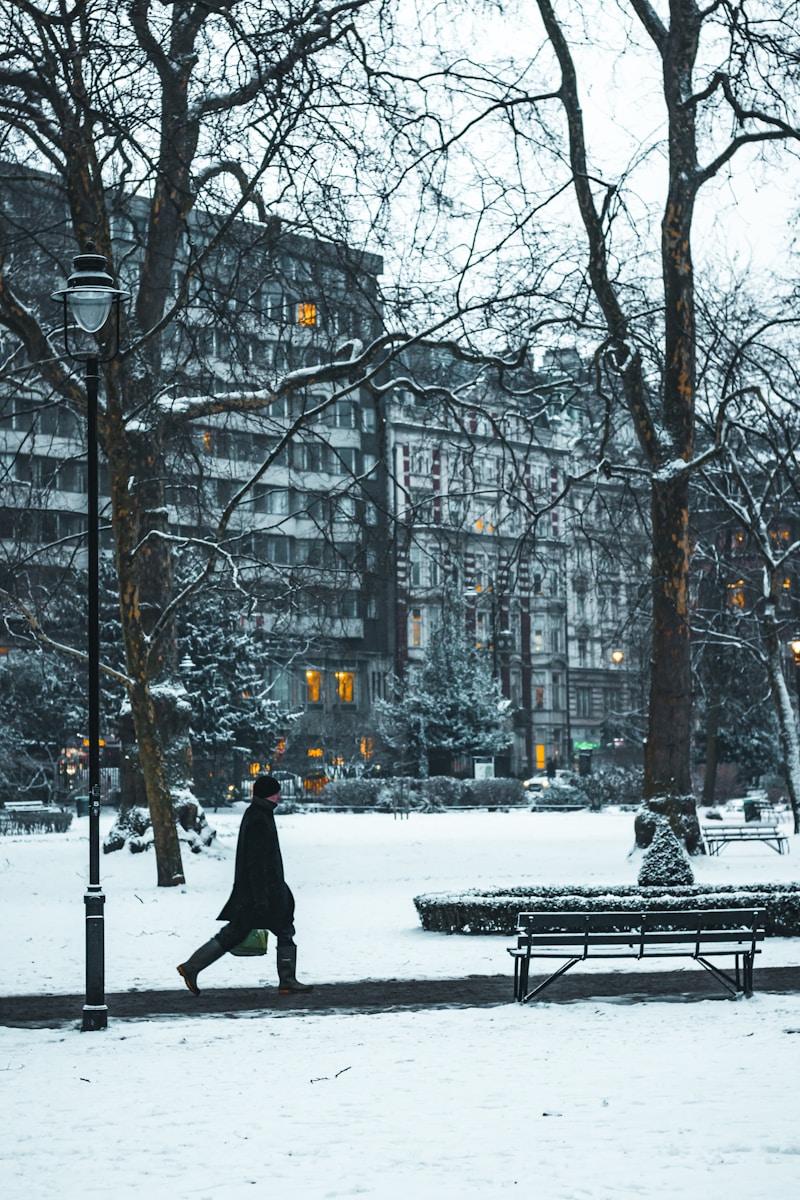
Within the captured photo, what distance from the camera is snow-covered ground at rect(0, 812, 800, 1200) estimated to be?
6.84m

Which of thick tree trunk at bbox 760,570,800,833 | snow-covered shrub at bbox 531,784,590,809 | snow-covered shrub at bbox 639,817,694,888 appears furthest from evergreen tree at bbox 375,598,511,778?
snow-covered shrub at bbox 639,817,694,888

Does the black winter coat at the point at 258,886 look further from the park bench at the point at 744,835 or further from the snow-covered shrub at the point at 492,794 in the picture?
the snow-covered shrub at the point at 492,794

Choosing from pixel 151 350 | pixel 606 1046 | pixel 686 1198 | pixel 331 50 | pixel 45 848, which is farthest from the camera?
pixel 45 848

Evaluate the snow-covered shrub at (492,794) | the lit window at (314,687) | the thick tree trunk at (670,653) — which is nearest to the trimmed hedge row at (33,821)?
the snow-covered shrub at (492,794)

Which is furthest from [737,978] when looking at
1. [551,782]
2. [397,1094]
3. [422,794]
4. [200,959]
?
[551,782]

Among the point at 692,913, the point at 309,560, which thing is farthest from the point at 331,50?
the point at 692,913

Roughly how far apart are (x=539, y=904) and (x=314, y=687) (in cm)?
6300

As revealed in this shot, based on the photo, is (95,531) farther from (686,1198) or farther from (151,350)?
(151,350)

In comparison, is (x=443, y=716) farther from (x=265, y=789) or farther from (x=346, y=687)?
(x=265, y=789)

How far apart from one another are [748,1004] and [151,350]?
16.9 m

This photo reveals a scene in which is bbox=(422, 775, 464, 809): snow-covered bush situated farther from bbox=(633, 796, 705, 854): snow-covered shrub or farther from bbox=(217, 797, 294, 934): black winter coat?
bbox=(217, 797, 294, 934): black winter coat

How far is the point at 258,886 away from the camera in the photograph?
12.3 m

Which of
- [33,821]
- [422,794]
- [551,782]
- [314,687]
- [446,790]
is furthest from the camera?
[314,687]

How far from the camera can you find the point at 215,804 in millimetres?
51906
